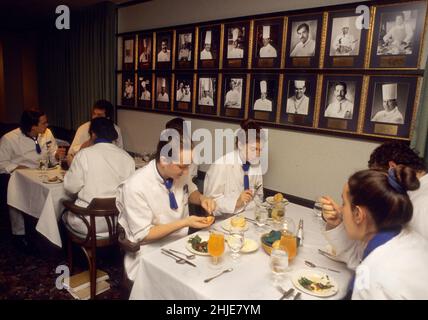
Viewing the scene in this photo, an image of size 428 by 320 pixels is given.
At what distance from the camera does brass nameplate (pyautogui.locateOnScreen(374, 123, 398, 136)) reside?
2.21 meters

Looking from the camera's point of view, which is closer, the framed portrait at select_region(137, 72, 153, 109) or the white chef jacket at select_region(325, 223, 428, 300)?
the white chef jacket at select_region(325, 223, 428, 300)

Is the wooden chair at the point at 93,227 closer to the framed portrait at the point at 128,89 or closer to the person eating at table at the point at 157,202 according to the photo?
the person eating at table at the point at 157,202

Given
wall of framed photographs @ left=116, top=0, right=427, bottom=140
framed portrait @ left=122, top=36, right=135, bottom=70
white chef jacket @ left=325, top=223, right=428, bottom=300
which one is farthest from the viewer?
framed portrait @ left=122, top=36, right=135, bottom=70

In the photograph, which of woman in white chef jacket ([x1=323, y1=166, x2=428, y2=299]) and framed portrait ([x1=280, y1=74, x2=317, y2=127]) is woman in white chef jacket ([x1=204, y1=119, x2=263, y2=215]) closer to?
framed portrait ([x1=280, y1=74, x2=317, y2=127])

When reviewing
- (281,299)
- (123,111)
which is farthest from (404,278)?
(123,111)

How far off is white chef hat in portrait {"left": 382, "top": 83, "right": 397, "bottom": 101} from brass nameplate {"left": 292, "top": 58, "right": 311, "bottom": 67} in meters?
0.60

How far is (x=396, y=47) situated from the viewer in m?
2.14

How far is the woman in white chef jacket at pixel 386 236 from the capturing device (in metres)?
1.07

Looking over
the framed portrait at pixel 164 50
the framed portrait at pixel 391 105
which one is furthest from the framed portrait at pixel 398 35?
the framed portrait at pixel 164 50

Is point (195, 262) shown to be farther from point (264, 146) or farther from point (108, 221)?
point (264, 146)

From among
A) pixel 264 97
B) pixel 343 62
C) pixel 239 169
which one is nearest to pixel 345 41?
pixel 343 62

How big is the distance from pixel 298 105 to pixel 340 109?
13.7 inches

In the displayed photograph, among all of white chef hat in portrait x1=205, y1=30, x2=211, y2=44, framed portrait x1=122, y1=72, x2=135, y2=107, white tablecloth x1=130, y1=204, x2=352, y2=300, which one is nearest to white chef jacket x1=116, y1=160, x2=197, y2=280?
white tablecloth x1=130, y1=204, x2=352, y2=300
